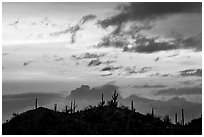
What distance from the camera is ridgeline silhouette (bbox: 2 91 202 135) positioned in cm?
4722

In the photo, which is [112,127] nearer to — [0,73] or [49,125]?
[49,125]

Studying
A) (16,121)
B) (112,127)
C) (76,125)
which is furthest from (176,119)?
(16,121)

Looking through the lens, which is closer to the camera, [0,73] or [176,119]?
[0,73]

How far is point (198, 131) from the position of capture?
153 ft

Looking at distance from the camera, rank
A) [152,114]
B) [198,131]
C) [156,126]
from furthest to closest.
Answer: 1. [152,114]
2. [156,126]
3. [198,131]

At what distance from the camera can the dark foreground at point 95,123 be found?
47250 mm

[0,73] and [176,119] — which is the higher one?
[0,73]

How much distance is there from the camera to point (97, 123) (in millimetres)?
50719

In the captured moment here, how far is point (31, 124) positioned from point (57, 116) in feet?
15.1

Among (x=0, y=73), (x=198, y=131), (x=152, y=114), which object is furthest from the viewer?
(x=152, y=114)

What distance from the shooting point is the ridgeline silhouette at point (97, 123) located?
1859 inches

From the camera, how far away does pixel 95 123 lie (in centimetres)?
5084

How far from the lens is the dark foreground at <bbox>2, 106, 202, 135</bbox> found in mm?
47250

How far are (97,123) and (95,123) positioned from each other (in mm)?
311
